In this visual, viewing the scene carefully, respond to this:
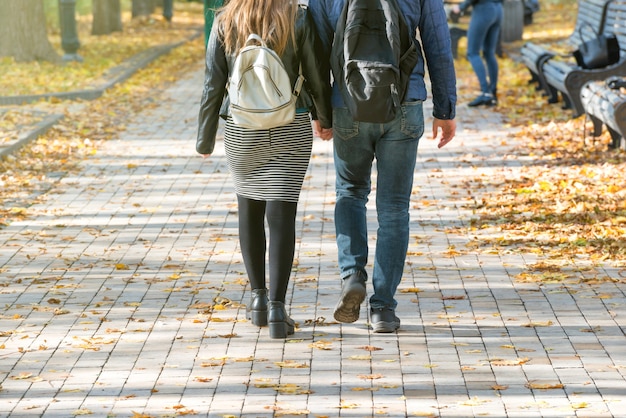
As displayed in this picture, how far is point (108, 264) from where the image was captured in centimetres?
772

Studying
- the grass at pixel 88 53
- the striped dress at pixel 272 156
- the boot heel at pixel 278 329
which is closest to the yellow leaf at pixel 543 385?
the boot heel at pixel 278 329

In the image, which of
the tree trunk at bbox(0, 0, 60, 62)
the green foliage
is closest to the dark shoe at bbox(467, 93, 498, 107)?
the tree trunk at bbox(0, 0, 60, 62)

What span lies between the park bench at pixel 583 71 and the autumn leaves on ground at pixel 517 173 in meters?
0.33

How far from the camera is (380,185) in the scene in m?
5.95

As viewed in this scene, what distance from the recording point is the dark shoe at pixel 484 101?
618 inches

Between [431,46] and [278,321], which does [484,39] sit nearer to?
[431,46]

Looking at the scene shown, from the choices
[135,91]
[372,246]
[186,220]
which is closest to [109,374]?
[372,246]

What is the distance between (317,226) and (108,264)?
Answer: 1736 millimetres

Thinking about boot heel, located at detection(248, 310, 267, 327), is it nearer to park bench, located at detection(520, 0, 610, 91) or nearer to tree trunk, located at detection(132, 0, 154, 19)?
park bench, located at detection(520, 0, 610, 91)

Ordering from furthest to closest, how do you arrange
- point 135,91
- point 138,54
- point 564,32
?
point 564,32 < point 138,54 < point 135,91

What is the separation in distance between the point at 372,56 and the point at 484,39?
10338 millimetres

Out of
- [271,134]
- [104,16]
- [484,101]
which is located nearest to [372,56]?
[271,134]

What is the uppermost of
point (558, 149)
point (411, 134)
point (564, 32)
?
point (411, 134)

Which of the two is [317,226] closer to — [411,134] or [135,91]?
[411,134]
